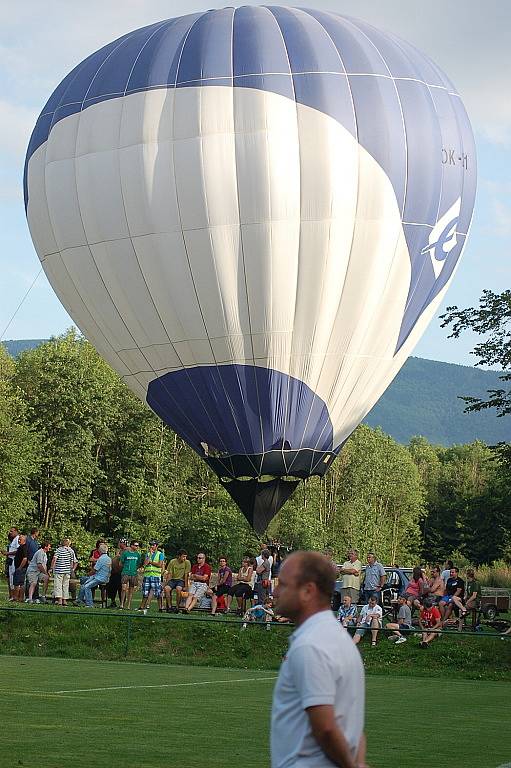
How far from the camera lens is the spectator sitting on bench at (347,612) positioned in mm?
25859

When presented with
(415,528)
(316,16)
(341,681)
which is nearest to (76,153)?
(316,16)

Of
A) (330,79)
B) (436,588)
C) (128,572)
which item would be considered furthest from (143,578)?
(330,79)

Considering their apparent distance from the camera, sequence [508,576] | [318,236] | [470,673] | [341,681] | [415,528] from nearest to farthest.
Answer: [341,681] → [470,673] → [318,236] → [508,576] → [415,528]

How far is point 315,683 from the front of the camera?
4793 mm

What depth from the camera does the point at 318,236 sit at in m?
27.9

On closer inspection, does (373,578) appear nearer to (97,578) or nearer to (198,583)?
(198,583)

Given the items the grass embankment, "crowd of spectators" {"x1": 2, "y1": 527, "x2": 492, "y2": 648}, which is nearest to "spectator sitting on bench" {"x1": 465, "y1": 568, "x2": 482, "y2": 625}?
"crowd of spectators" {"x1": 2, "y1": 527, "x2": 492, "y2": 648}

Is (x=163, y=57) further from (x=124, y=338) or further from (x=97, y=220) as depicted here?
(x=124, y=338)

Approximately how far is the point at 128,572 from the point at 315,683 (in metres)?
23.4

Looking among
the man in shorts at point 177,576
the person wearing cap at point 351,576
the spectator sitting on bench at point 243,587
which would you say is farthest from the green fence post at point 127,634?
the person wearing cap at point 351,576

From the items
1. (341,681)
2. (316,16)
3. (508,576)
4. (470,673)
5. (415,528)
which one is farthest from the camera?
(415,528)

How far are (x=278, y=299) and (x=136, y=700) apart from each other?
1304 centimetres

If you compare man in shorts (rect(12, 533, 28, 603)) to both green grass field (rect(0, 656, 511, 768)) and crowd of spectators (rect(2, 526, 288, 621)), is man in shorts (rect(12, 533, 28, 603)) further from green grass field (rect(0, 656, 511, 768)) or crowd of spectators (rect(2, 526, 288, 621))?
green grass field (rect(0, 656, 511, 768))

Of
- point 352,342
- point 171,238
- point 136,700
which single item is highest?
point 171,238
